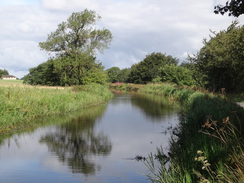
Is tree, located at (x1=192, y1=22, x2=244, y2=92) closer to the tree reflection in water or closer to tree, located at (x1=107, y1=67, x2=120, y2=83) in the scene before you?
the tree reflection in water

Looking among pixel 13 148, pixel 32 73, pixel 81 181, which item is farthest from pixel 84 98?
pixel 32 73

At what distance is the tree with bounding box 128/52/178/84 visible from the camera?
6475cm

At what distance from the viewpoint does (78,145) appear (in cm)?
1131

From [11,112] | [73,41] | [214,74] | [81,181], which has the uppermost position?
[73,41]

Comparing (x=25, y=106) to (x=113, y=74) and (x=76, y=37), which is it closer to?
(x=76, y=37)

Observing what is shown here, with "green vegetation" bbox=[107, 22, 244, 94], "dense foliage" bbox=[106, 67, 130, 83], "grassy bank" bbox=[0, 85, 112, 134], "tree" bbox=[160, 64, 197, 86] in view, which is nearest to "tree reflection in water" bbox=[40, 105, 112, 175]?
"grassy bank" bbox=[0, 85, 112, 134]

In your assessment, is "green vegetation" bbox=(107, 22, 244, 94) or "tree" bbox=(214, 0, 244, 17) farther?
"green vegetation" bbox=(107, 22, 244, 94)

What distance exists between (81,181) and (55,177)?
0.77 meters

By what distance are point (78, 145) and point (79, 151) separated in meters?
Answer: 0.91

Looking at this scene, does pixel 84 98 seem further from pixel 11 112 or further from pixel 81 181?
pixel 81 181

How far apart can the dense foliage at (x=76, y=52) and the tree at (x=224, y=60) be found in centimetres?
1419

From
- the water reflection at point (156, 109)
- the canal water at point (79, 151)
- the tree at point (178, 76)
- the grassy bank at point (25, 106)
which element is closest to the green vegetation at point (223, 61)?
the water reflection at point (156, 109)

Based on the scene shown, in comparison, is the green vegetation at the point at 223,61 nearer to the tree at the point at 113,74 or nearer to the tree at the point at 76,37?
the tree at the point at 76,37

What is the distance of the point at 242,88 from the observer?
2327cm
